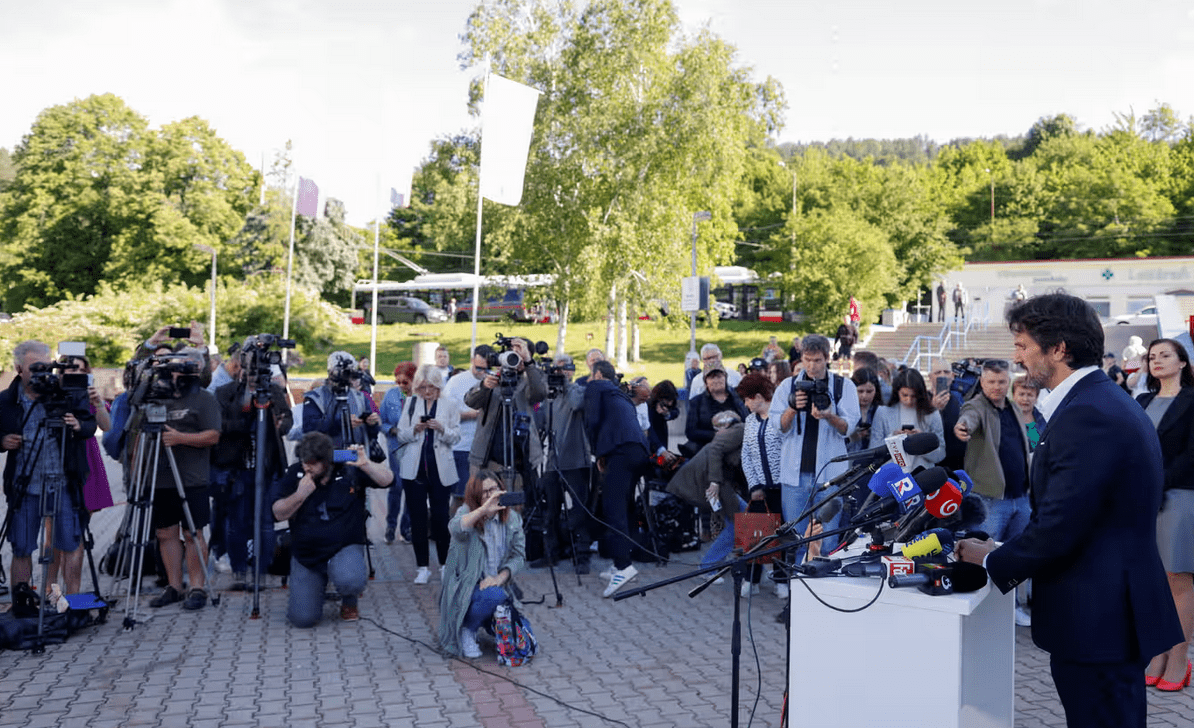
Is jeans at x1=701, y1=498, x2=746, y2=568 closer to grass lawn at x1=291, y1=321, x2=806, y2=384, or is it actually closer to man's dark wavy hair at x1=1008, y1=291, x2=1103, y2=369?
man's dark wavy hair at x1=1008, y1=291, x2=1103, y2=369

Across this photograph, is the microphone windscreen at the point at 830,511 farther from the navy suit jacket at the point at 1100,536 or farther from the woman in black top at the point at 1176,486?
the woman in black top at the point at 1176,486

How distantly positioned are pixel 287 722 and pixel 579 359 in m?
33.1

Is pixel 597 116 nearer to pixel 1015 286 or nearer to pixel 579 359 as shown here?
pixel 579 359

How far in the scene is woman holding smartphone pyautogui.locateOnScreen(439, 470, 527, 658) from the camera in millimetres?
6504

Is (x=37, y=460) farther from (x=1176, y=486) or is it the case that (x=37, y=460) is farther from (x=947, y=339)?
(x=947, y=339)

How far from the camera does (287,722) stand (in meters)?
5.32

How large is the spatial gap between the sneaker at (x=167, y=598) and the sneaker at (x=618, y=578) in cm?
338

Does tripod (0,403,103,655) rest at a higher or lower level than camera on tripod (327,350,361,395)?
lower

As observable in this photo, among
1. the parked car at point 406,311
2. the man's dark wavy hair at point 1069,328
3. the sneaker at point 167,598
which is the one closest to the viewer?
the man's dark wavy hair at point 1069,328

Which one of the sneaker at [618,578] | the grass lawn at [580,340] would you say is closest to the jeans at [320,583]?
the sneaker at [618,578]

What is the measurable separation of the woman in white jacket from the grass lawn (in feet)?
81.7

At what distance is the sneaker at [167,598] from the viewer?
7629 mm

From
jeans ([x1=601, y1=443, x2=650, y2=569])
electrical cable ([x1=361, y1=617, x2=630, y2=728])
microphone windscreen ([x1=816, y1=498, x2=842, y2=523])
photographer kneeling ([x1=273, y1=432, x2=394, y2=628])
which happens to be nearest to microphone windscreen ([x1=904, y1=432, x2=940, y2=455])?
microphone windscreen ([x1=816, y1=498, x2=842, y2=523])

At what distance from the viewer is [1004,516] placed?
7031 millimetres
